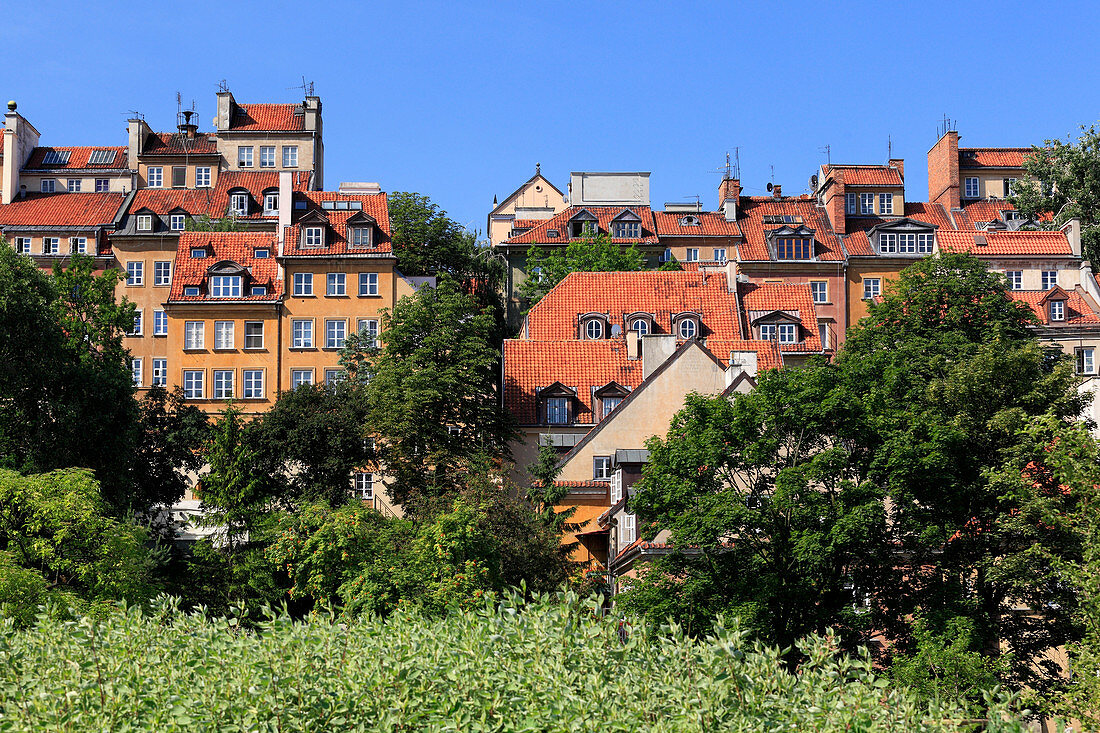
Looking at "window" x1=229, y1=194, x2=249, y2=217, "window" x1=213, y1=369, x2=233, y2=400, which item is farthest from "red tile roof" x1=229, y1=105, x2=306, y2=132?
"window" x1=213, y1=369, x2=233, y2=400

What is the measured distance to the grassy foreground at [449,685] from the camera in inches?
582

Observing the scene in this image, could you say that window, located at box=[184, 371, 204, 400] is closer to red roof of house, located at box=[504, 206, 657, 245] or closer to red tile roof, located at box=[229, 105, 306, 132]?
red roof of house, located at box=[504, 206, 657, 245]

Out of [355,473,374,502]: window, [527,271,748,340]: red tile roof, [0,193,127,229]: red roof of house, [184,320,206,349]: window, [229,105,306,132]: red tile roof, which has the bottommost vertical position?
[355,473,374,502]: window

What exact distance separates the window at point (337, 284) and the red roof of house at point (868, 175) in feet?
119

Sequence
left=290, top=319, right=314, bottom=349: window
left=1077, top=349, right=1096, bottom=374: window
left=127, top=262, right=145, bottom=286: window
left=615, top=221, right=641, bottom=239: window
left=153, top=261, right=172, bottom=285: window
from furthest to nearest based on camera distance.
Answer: left=615, top=221, right=641, bottom=239: window, left=127, top=262, right=145, bottom=286: window, left=153, top=261, right=172, bottom=285: window, left=1077, top=349, right=1096, bottom=374: window, left=290, top=319, right=314, bottom=349: window

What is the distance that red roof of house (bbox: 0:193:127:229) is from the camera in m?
90.1

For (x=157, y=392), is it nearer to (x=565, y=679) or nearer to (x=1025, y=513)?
(x=1025, y=513)

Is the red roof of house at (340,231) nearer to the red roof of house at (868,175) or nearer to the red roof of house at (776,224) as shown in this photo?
the red roof of house at (776,224)

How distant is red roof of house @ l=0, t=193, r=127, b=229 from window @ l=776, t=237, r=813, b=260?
148 ft

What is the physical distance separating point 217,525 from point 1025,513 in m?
29.7

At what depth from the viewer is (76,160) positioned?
333 feet

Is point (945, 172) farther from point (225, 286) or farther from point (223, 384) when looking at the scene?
point (223, 384)

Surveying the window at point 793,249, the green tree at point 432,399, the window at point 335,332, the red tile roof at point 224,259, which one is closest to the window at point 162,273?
the red tile roof at point 224,259

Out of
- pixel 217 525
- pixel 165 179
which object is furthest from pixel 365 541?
pixel 165 179
